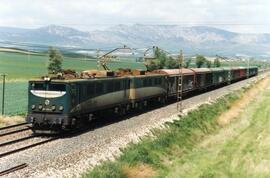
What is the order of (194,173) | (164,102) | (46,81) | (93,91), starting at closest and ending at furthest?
(194,173)
(46,81)
(93,91)
(164,102)

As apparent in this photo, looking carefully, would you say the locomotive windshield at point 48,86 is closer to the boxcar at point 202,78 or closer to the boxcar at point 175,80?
the boxcar at point 175,80

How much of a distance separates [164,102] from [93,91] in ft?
62.5

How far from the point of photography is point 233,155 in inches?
1001

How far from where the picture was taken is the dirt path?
21.8m

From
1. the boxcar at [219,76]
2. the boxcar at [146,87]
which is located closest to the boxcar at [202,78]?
the boxcar at [219,76]

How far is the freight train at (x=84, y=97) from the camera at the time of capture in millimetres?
28094

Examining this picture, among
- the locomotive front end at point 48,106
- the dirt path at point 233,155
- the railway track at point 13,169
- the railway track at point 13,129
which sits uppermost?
the locomotive front end at point 48,106

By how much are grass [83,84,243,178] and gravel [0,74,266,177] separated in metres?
0.82

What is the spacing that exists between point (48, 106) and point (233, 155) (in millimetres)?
10334

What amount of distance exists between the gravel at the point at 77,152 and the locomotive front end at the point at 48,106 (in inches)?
52.0

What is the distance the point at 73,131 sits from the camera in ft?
98.7

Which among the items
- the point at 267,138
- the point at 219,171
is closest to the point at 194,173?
the point at 219,171

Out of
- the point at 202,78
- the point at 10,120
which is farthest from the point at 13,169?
the point at 202,78

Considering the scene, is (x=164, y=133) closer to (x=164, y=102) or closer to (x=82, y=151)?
(x=82, y=151)
